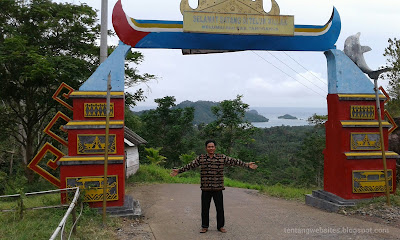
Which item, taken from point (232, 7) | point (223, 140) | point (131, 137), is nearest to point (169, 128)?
point (223, 140)

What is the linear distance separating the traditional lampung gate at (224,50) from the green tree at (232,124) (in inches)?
599

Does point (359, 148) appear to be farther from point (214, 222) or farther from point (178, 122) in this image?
point (178, 122)

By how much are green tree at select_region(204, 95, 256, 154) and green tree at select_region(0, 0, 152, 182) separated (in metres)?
11.5

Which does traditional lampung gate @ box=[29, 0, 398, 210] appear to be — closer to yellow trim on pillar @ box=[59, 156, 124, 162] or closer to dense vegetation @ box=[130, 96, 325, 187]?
yellow trim on pillar @ box=[59, 156, 124, 162]

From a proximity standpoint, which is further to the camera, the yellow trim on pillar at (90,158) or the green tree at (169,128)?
the green tree at (169,128)

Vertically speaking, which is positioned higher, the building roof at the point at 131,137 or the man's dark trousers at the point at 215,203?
the building roof at the point at 131,137

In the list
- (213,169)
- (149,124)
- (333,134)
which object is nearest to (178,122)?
(149,124)

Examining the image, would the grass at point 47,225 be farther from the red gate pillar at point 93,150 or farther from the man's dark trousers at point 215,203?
the man's dark trousers at point 215,203

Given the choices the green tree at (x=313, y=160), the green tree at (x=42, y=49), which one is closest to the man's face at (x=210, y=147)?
the green tree at (x=42, y=49)

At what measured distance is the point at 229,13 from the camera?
7375 millimetres

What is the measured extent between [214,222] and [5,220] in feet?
12.1

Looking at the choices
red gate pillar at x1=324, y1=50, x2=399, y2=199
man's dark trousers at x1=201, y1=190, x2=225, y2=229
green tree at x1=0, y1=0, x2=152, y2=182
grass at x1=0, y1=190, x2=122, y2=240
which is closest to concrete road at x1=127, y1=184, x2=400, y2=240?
man's dark trousers at x1=201, y1=190, x2=225, y2=229

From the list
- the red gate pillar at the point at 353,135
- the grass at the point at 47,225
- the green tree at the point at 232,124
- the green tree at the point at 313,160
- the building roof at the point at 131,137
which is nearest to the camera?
the grass at the point at 47,225

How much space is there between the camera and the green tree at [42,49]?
10789 millimetres
